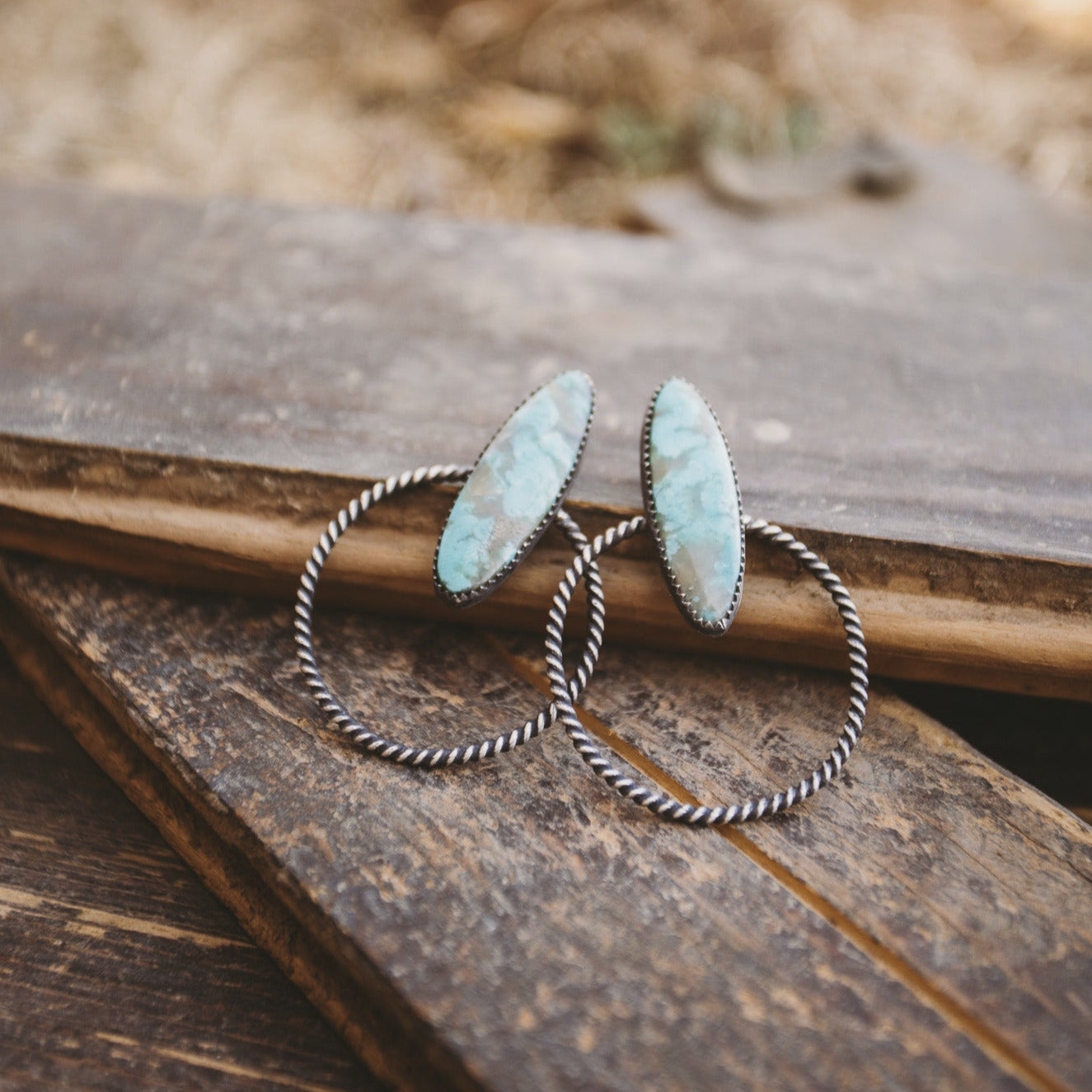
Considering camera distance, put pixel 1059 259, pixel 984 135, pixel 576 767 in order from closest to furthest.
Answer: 1. pixel 576 767
2. pixel 1059 259
3. pixel 984 135

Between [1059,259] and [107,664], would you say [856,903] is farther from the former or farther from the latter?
[1059,259]

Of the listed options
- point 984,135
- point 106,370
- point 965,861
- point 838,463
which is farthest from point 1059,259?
point 106,370

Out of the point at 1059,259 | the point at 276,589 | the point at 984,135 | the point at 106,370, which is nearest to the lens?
the point at 276,589

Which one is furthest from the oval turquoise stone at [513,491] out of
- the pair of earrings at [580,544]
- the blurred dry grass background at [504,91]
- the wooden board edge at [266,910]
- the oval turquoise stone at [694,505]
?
the blurred dry grass background at [504,91]

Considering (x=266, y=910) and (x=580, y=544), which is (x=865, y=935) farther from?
(x=266, y=910)

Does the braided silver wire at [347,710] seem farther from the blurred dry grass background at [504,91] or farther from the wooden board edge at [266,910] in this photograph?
the blurred dry grass background at [504,91]

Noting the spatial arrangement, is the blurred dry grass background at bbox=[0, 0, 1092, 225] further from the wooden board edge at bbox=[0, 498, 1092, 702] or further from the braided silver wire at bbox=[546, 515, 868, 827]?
the braided silver wire at bbox=[546, 515, 868, 827]

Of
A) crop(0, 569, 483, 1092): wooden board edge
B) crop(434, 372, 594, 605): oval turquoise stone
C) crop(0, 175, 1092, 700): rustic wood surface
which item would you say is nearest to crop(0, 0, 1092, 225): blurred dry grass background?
crop(0, 175, 1092, 700): rustic wood surface
